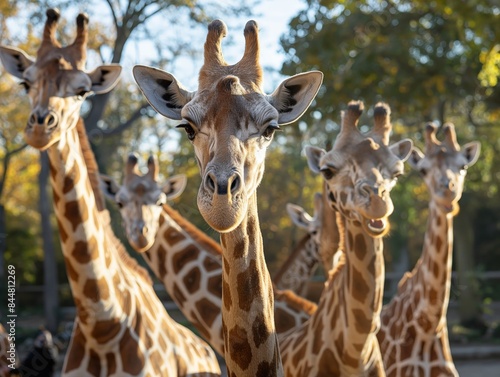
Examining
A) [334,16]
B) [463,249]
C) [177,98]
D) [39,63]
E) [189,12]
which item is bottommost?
[463,249]

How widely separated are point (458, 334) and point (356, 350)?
13.1 m

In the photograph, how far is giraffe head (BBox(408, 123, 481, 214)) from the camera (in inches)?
266

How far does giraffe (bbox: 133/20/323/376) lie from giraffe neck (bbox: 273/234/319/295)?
588 cm

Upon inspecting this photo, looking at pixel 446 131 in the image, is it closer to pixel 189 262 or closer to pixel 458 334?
pixel 189 262

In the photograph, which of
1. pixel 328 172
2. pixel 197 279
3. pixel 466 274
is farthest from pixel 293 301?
pixel 466 274

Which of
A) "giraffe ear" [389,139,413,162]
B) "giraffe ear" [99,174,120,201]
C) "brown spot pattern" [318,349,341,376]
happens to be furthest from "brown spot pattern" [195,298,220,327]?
"giraffe ear" [99,174,120,201]

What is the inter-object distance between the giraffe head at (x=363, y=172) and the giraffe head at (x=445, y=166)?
2.00 m

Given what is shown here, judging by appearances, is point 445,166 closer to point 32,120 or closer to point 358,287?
point 358,287

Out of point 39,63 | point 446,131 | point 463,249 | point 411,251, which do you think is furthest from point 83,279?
point 411,251

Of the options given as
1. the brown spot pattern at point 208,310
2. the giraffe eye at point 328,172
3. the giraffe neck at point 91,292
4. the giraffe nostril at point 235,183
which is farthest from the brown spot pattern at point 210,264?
the giraffe nostril at point 235,183

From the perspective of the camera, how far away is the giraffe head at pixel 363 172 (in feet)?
14.0

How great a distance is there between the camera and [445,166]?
695 centimetres

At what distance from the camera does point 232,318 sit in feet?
10.2

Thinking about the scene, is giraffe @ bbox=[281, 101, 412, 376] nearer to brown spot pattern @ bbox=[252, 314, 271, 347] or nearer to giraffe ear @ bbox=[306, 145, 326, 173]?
giraffe ear @ bbox=[306, 145, 326, 173]
